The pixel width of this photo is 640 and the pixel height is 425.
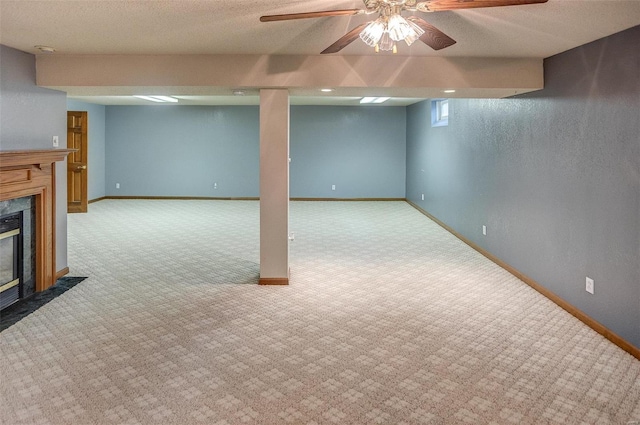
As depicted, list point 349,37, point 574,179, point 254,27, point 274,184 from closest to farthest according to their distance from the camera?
point 349,37
point 254,27
point 574,179
point 274,184

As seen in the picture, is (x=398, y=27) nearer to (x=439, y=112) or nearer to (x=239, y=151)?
(x=439, y=112)

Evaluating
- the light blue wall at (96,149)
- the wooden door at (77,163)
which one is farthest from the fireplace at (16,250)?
the light blue wall at (96,149)

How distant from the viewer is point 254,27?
3.69 meters

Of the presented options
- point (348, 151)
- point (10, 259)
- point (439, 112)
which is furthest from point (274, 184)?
point (348, 151)

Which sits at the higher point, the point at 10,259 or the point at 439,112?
the point at 439,112

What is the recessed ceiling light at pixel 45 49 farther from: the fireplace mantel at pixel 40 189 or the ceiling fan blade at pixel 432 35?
the ceiling fan blade at pixel 432 35

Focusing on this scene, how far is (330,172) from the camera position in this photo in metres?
12.6

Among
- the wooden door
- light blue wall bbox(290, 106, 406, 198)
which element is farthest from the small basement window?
the wooden door

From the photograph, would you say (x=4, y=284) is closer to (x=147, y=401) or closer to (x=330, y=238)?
(x=147, y=401)

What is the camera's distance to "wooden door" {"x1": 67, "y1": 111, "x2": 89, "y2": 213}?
32.3 feet

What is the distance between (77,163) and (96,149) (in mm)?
1833

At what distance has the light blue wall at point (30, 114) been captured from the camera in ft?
14.3

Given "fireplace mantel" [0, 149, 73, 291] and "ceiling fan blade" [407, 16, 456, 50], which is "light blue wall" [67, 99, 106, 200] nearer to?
"fireplace mantel" [0, 149, 73, 291]

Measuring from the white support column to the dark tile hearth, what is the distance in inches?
75.1
